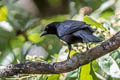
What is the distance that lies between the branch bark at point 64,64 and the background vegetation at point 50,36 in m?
0.09

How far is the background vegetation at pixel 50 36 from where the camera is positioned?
12.4ft

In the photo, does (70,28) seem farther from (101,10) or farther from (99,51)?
(101,10)

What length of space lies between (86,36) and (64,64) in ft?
1.37

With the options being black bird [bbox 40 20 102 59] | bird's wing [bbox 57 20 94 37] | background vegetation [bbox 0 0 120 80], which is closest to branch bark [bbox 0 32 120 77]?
background vegetation [bbox 0 0 120 80]

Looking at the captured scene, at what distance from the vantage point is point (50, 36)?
6.06 m

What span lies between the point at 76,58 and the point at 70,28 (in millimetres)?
724

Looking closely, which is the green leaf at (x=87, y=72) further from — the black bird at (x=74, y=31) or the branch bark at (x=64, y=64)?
the black bird at (x=74, y=31)

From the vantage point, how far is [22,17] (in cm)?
700

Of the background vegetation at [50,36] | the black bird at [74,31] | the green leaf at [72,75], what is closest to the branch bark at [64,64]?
the background vegetation at [50,36]

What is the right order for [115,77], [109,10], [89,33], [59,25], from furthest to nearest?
[109,10]
[59,25]
[89,33]
[115,77]

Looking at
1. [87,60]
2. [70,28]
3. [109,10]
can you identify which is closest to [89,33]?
[70,28]

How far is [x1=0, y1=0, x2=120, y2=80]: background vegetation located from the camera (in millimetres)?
3781

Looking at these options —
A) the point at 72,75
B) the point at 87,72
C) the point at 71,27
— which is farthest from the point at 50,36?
the point at 87,72

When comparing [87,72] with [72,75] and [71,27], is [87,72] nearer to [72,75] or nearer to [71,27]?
[72,75]
